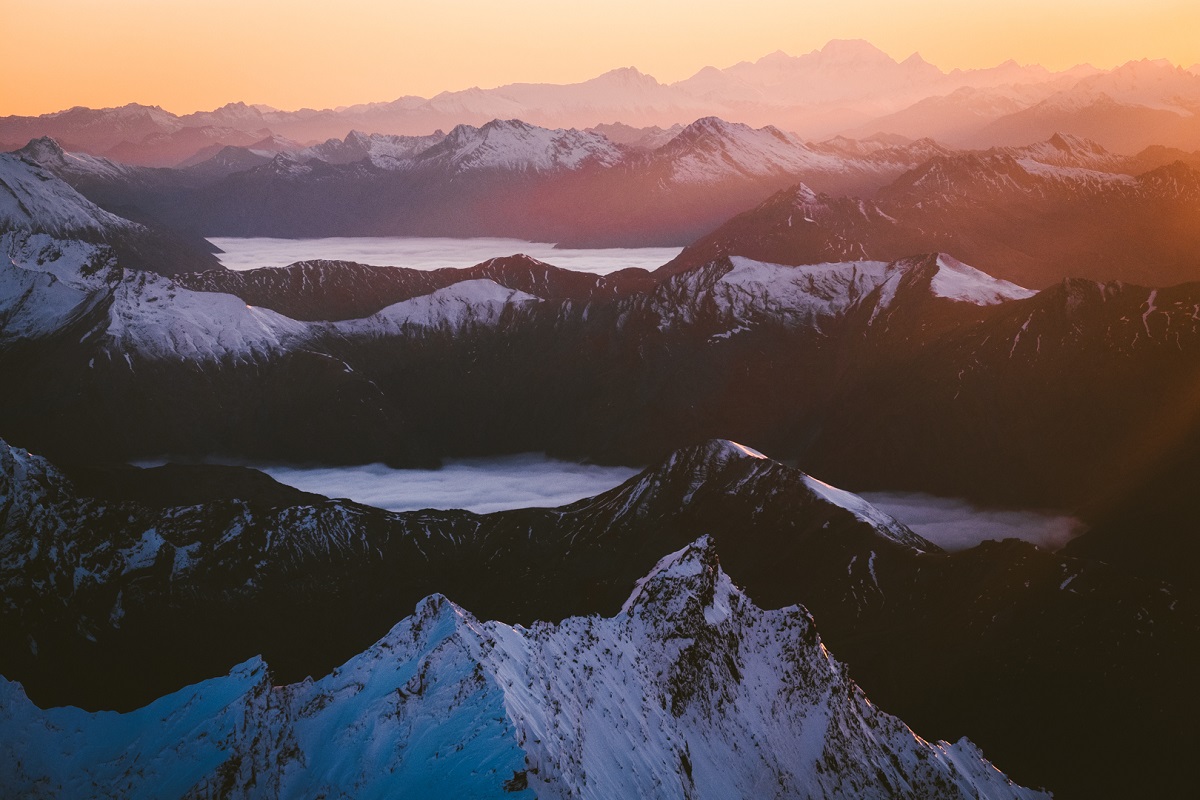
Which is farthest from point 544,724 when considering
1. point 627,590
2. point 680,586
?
point 627,590

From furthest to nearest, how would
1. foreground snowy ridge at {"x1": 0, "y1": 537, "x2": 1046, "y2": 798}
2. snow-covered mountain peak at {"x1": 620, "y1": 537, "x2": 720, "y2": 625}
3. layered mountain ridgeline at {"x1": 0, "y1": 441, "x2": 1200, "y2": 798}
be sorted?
layered mountain ridgeline at {"x1": 0, "y1": 441, "x2": 1200, "y2": 798} → snow-covered mountain peak at {"x1": 620, "y1": 537, "x2": 720, "y2": 625} → foreground snowy ridge at {"x1": 0, "y1": 537, "x2": 1046, "y2": 798}

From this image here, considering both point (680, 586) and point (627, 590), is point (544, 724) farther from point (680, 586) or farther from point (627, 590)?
point (627, 590)

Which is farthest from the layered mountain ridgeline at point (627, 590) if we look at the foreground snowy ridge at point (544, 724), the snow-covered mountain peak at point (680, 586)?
the foreground snowy ridge at point (544, 724)

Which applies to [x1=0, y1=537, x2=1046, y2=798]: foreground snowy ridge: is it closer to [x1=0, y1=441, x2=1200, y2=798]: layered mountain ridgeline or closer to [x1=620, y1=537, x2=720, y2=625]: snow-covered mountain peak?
[x1=620, y1=537, x2=720, y2=625]: snow-covered mountain peak

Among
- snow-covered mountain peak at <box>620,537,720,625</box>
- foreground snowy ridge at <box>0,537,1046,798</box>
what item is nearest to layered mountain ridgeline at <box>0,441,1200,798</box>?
snow-covered mountain peak at <box>620,537,720,625</box>

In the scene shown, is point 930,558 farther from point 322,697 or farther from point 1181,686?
point 322,697

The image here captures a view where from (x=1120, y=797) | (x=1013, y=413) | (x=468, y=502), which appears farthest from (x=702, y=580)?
(x=1013, y=413)
